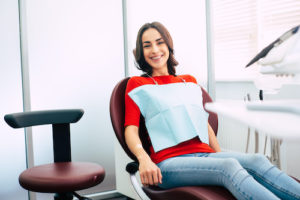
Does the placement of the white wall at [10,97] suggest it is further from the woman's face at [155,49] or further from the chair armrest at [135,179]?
the chair armrest at [135,179]

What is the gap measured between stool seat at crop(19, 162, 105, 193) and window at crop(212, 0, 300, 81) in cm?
187

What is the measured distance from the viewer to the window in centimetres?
290

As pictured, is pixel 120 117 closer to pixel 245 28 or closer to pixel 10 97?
pixel 10 97

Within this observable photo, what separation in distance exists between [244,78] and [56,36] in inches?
66.7

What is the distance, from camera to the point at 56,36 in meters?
2.19

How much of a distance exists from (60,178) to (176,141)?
535mm

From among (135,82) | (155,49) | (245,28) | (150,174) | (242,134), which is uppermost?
(245,28)

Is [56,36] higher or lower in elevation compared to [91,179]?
higher

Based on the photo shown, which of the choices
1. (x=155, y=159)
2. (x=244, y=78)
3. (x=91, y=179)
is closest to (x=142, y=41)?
(x=155, y=159)

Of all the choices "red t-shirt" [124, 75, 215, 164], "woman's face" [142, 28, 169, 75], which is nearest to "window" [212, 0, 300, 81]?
"woman's face" [142, 28, 169, 75]

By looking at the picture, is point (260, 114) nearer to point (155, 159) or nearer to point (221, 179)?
point (221, 179)

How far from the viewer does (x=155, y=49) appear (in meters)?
1.75

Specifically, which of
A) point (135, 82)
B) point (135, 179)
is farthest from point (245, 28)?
point (135, 179)

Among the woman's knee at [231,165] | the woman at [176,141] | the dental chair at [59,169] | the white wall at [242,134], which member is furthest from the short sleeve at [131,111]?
the white wall at [242,134]
